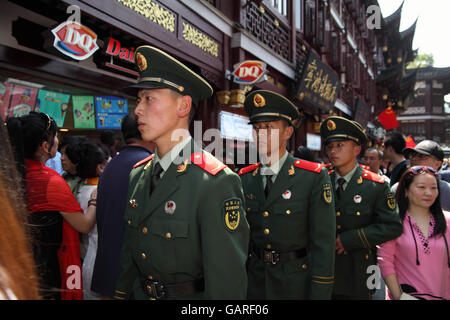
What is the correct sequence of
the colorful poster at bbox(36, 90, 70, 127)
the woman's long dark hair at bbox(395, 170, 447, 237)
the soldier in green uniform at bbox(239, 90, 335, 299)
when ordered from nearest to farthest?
the soldier in green uniform at bbox(239, 90, 335, 299)
the woman's long dark hair at bbox(395, 170, 447, 237)
the colorful poster at bbox(36, 90, 70, 127)

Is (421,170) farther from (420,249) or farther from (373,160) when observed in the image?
(373,160)

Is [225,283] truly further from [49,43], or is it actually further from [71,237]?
[49,43]

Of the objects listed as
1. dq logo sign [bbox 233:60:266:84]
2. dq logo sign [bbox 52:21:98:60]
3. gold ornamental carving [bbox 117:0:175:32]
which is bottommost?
dq logo sign [bbox 52:21:98:60]

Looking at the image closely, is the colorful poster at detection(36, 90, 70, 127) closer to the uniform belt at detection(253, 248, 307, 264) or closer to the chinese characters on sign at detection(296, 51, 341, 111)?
the uniform belt at detection(253, 248, 307, 264)

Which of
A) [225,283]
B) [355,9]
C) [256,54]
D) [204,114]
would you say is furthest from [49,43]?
[355,9]

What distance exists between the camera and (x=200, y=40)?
558 centimetres

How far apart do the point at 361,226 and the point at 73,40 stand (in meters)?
3.79

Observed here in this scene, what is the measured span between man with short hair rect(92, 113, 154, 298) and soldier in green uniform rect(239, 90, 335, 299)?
3.17 feet

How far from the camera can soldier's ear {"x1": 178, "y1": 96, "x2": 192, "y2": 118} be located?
163 centimetres

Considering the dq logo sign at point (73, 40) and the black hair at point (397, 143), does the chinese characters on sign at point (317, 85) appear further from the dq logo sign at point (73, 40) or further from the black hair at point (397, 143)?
the dq logo sign at point (73, 40)

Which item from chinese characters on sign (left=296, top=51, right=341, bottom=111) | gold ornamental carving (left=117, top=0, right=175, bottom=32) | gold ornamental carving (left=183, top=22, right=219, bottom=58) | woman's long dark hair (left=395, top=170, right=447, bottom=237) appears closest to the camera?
woman's long dark hair (left=395, top=170, right=447, bottom=237)

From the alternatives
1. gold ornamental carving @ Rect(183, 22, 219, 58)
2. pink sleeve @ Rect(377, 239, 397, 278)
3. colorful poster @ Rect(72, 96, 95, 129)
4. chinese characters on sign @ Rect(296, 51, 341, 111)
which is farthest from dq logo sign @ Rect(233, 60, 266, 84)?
pink sleeve @ Rect(377, 239, 397, 278)

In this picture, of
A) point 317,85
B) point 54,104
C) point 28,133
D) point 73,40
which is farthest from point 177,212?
point 317,85
